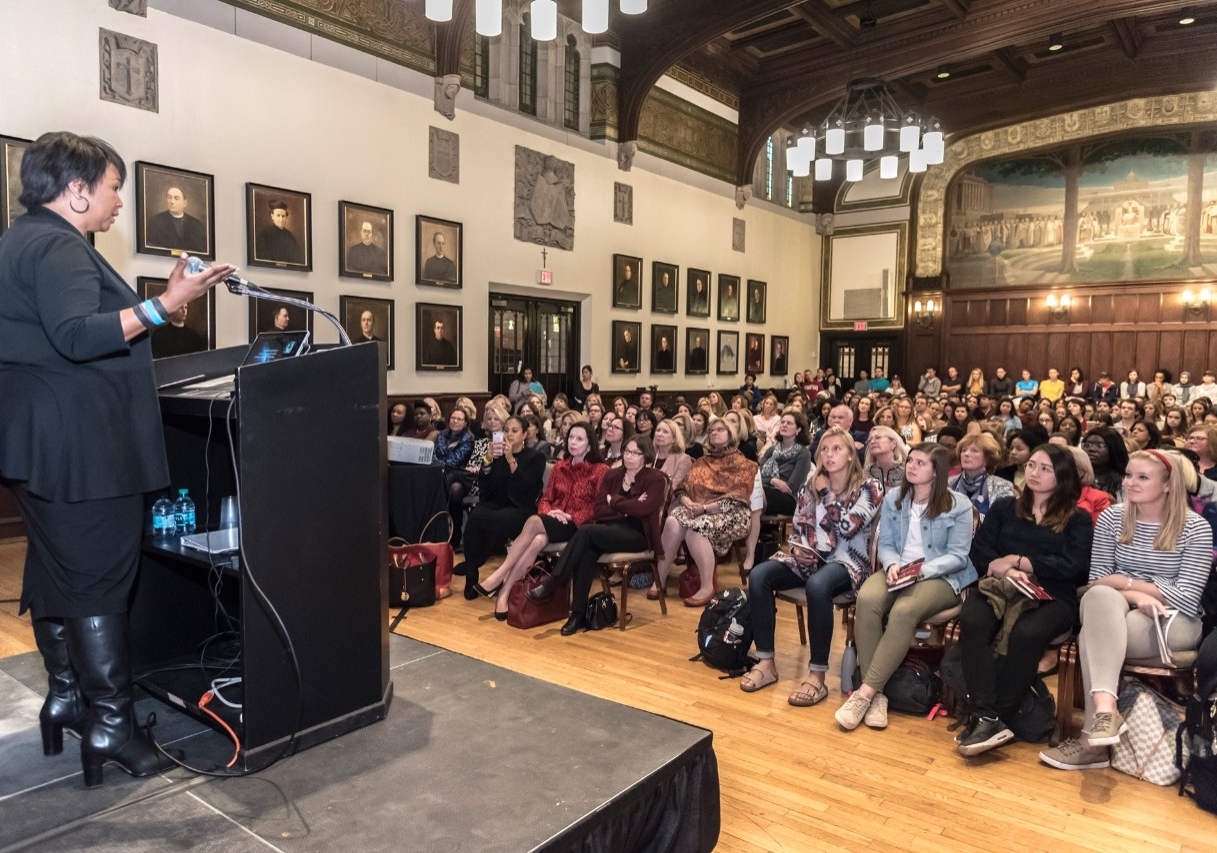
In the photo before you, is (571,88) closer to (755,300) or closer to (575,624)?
(755,300)

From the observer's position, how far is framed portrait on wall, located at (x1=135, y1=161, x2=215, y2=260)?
26.5ft

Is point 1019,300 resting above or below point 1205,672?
above

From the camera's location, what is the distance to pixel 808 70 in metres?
15.5

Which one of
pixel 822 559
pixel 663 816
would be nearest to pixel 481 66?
pixel 822 559

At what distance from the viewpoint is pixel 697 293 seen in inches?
634

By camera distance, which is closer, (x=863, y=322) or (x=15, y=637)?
(x=15, y=637)

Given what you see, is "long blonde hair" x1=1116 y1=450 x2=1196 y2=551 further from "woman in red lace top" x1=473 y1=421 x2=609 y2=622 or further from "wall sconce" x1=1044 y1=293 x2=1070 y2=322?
"wall sconce" x1=1044 y1=293 x2=1070 y2=322


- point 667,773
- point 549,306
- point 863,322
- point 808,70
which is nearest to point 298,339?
point 667,773

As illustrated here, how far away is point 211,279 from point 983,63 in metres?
17.6

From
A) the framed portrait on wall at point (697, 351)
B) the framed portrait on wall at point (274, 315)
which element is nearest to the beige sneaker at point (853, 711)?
the framed portrait on wall at point (274, 315)

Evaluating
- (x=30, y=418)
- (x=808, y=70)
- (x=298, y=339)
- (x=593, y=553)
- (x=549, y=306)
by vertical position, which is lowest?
(x=593, y=553)

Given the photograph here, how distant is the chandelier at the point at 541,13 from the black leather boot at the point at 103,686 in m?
6.74

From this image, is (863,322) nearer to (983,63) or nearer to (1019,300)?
(1019,300)

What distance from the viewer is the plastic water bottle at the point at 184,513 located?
2.80 meters
